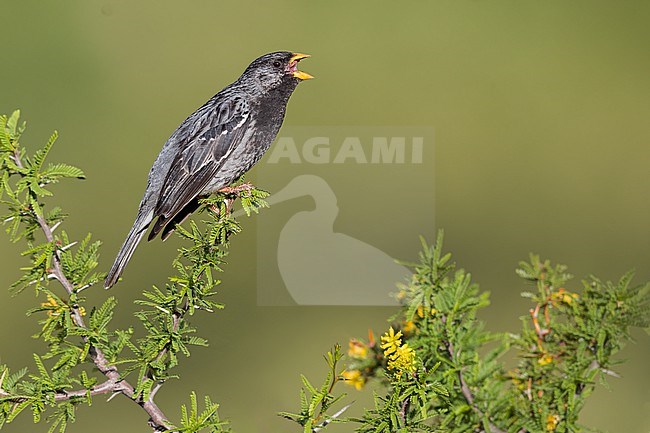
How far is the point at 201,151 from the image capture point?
57.2 inches

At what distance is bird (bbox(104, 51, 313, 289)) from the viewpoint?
4.43 ft

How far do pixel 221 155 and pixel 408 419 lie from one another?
85 cm

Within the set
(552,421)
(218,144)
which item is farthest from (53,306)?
(218,144)

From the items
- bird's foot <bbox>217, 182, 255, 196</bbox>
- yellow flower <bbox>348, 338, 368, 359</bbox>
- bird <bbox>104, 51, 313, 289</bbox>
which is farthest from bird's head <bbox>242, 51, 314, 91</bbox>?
yellow flower <bbox>348, 338, 368, 359</bbox>

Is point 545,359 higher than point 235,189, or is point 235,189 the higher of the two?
point 235,189

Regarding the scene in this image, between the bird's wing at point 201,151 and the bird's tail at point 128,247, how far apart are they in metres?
0.03

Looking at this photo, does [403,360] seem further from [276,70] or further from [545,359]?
[276,70]

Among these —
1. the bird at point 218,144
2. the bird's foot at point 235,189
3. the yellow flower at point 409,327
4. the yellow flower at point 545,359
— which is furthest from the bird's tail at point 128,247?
the yellow flower at point 545,359

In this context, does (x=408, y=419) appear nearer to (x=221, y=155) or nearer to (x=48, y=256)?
(x=48, y=256)

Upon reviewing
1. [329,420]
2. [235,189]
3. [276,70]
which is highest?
[276,70]

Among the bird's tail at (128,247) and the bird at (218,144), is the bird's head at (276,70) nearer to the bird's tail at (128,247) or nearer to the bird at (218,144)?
the bird at (218,144)

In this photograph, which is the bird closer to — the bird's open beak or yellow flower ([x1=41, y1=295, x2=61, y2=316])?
the bird's open beak

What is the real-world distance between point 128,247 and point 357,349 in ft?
1.65

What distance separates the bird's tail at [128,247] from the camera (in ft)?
3.72
